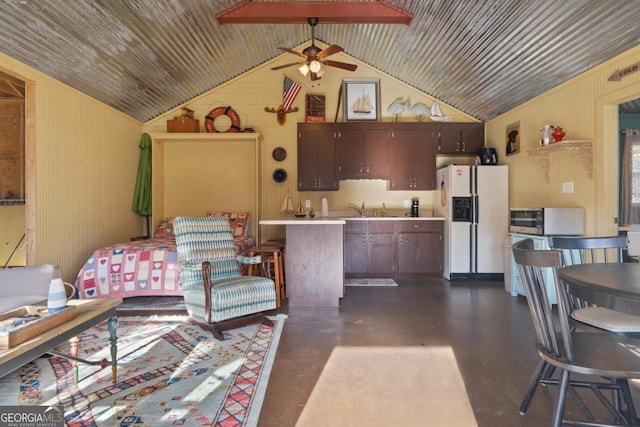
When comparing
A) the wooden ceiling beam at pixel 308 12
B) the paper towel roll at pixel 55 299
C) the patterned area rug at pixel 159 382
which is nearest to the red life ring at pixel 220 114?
the wooden ceiling beam at pixel 308 12

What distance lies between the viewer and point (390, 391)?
2102 mm

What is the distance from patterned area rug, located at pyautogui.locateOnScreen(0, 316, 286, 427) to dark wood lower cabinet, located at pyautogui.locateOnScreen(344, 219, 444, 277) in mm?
2811

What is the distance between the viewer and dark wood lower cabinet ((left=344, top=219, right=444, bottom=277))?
218 inches

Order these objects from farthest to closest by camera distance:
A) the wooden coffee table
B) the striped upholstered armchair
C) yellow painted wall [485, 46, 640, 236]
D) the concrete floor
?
yellow painted wall [485, 46, 640, 236] < the striped upholstered armchair < the concrete floor < the wooden coffee table

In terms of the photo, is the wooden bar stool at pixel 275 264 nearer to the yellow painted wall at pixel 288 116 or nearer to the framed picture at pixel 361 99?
the yellow painted wall at pixel 288 116

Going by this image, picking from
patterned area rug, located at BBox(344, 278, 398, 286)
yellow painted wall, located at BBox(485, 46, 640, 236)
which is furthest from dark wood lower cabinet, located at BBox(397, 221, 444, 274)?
yellow painted wall, located at BBox(485, 46, 640, 236)

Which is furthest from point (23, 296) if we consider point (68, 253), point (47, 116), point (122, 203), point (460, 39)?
point (460, 39)

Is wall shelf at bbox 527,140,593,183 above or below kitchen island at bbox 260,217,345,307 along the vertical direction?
above

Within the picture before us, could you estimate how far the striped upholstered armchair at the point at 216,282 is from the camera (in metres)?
3.01

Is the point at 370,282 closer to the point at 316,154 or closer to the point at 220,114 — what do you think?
the point at 316,154

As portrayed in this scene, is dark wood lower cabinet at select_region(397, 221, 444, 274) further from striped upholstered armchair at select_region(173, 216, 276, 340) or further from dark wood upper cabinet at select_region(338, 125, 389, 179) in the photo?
striped upholstered armchair at select_region(173, 216, 276, 340)

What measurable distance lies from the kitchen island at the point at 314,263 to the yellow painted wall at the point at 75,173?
111 inches

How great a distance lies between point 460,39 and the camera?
424cm

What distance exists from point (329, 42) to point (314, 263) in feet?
13.8
